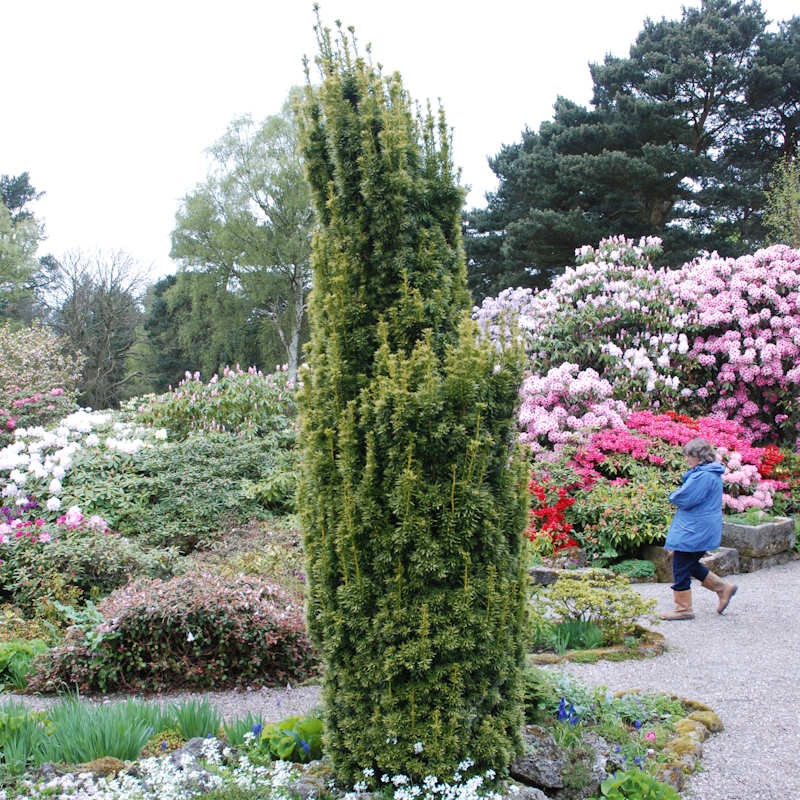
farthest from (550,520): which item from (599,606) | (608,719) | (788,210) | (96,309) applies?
(96,309)

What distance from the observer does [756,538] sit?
7.38m

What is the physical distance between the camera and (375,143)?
9.55 ft

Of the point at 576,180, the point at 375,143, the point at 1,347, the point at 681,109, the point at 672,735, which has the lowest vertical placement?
the point at 672,735

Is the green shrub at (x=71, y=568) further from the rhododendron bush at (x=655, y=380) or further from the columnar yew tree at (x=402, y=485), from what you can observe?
the rhododendron bush at (x=655, y=380)

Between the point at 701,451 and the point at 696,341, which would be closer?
the point at 701,451

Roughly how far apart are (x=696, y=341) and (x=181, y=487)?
7.55 metres

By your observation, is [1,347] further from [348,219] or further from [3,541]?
[348,219]

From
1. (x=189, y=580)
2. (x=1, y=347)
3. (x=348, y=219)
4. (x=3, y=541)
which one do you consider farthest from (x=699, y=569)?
(x=1, y=347)

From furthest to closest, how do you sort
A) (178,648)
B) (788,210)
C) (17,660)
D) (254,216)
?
1. (254,216)
2. (788,210)
3. (17,660)
4. (178,648)

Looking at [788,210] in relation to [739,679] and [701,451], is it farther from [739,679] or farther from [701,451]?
[739,679]

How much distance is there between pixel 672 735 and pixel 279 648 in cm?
225

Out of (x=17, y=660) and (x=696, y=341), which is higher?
(x=696, y=341)

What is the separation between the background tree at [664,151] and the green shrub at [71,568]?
16.7 metres

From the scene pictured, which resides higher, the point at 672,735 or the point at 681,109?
the point at 681,109
